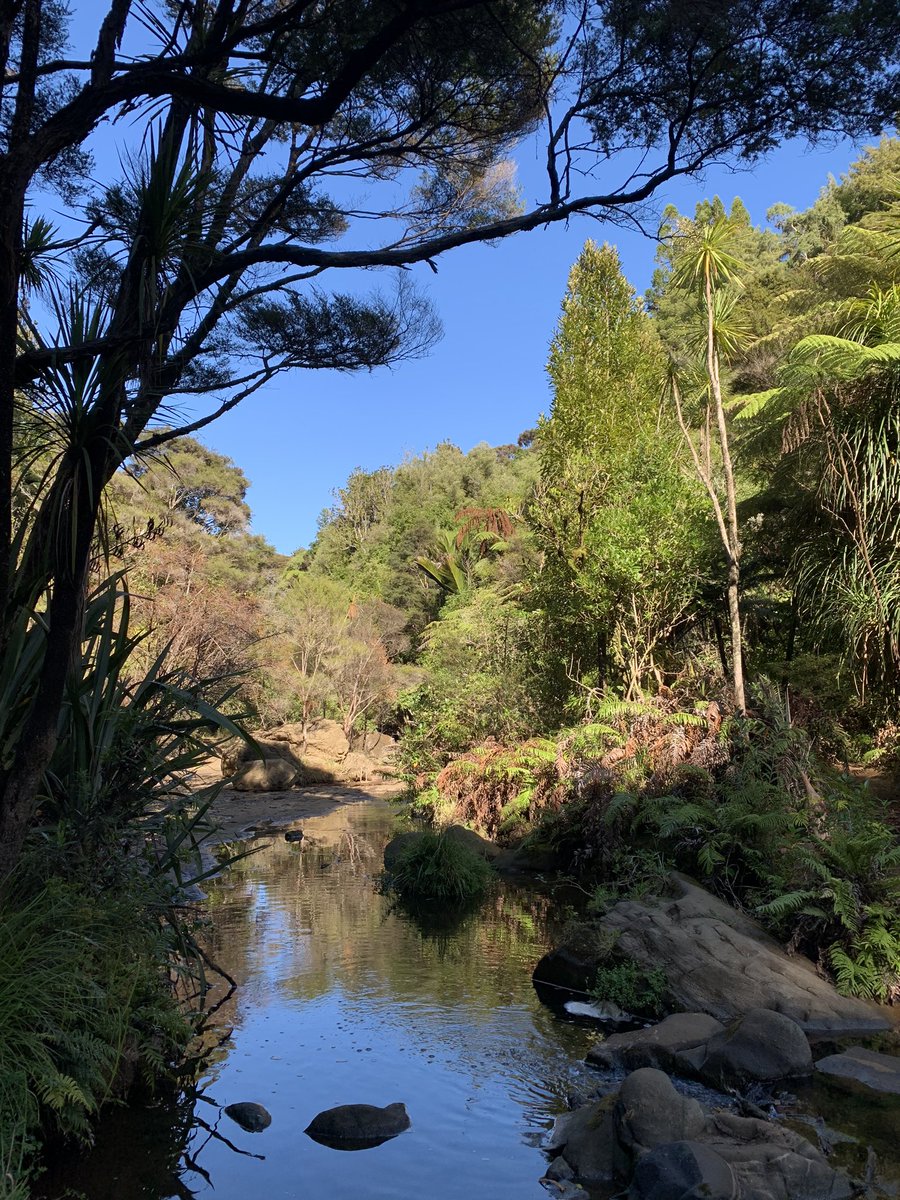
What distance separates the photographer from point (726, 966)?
678 cm

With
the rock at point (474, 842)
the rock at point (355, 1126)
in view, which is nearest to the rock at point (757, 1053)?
the rock at point (355, 1126)

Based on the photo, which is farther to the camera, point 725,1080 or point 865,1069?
point 865,1069

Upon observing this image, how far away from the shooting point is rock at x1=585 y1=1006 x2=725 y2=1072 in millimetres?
5641

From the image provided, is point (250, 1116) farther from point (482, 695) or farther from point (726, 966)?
point (482, 695)

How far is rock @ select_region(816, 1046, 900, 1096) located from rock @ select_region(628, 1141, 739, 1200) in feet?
6.20

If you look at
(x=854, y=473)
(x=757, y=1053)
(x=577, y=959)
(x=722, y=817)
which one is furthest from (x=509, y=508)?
(x=757, y=1053)

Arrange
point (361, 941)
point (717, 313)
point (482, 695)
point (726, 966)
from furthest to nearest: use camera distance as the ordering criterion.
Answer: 1. point (482, 695)
2. point (717, 313)
3. point (361, 941)
4. point (726, 966)

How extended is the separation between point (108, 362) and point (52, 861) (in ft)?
7.85

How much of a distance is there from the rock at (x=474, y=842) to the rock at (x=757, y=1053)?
7009 millimetres

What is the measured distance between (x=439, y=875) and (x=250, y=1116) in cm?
623

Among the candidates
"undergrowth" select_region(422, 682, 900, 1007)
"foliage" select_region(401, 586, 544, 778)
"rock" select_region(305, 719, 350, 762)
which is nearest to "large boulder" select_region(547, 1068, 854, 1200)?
"undergrowth" select_region(422, 682, 900, 1007)

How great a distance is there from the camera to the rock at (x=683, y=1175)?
3.78 meters

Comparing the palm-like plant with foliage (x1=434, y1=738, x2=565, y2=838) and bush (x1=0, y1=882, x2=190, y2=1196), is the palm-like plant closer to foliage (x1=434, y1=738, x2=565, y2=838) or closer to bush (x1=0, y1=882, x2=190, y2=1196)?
foliage (x1=434, y1=738, x2=565, y2=838)

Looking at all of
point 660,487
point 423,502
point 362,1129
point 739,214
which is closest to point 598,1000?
point 362,1129
